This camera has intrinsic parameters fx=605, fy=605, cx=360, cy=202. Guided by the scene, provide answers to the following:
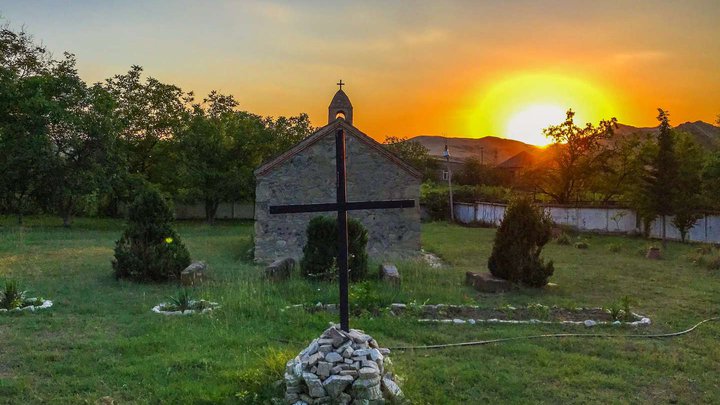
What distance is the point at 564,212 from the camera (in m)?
33.5

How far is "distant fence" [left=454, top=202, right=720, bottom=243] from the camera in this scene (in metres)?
25.4

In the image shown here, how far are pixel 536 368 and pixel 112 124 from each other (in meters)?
29.7

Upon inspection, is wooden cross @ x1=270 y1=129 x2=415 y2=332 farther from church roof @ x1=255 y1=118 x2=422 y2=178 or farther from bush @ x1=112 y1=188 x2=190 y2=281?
church roof @ x1=255 y1=118 x2=422 y2=178

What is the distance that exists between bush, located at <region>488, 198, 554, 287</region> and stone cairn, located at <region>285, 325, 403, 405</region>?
7443mm

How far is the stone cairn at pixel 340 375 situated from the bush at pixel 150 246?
330 inches

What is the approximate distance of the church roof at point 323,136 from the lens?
755 inches

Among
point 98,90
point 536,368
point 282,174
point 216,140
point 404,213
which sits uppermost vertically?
point 98,90

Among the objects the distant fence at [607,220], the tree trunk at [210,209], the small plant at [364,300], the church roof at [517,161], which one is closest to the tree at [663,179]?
the distant fence at [607,220]

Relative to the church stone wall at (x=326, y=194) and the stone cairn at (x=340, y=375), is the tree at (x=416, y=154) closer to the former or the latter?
the church stone wall at (x=326, y=194)

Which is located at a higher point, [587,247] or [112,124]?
[112,124]

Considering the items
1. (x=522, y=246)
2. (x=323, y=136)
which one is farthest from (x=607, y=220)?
(x=522, y=246)

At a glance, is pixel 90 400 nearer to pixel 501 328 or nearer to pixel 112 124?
pixel 501 328

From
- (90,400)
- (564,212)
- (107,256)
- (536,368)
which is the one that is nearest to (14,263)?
(107,256)

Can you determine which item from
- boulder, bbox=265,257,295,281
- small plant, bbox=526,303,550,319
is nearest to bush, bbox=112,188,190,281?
boulder, bbox=265,257,295,281
